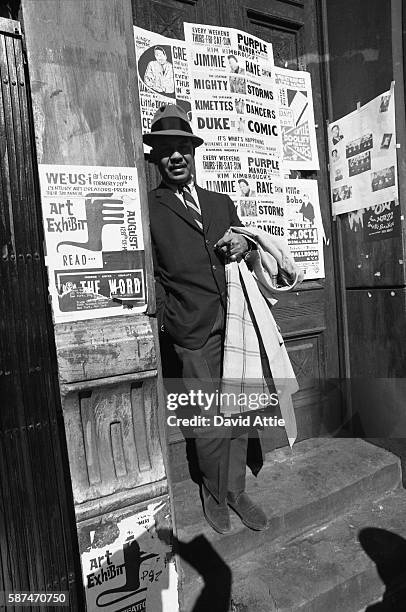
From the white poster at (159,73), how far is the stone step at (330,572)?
2.52 meters

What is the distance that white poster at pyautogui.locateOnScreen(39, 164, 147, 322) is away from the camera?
1.82 meters

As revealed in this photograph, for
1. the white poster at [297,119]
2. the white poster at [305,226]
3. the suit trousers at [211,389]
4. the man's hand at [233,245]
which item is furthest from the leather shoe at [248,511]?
the white poster at [297,119]

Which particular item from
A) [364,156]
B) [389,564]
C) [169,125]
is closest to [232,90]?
[169,125]

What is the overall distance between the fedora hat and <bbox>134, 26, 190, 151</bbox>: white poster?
0.32m

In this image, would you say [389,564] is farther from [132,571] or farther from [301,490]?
[132,571]

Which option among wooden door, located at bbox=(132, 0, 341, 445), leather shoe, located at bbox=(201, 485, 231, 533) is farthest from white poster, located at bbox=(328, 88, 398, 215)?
leather shoe, located at bbox=(201, 485, 231, 533)

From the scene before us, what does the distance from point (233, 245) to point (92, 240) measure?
87 centimetres

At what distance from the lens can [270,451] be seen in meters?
3.49

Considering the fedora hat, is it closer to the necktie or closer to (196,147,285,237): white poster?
the necktie

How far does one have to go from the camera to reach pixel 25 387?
1882 mm

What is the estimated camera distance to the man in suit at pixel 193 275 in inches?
98.1

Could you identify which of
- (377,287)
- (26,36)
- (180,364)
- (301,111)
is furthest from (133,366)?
(301,111)

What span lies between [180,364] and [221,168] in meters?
1.43

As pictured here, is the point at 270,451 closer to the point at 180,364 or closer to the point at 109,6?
the point at 180,364
